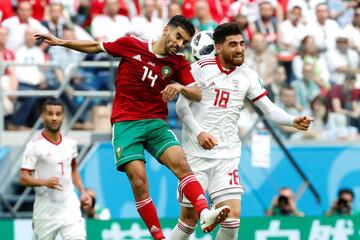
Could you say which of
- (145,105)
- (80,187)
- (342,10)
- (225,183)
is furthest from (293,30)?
(145,105)

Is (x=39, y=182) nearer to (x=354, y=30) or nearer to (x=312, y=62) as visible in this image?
(x=312, y=62)

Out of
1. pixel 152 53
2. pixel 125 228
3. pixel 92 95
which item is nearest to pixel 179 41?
pixel 152 53

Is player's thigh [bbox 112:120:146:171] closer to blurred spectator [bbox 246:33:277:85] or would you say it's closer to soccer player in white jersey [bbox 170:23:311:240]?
soccer player in white jersey [bbox 170:23:311:240]

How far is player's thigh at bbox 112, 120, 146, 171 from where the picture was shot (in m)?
15.5

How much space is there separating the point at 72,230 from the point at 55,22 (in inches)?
234

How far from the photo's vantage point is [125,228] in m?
19.6

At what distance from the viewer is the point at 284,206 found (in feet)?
71.2

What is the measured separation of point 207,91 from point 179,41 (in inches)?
39.7

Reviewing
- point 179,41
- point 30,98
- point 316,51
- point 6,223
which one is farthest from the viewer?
point 316,51

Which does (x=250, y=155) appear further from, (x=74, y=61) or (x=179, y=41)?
(x=179, y=41)

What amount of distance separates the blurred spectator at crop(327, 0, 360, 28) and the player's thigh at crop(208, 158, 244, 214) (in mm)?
9760

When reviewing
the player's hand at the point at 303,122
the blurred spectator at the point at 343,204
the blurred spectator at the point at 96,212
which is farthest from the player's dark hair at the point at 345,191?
the player's hand at the point at 303,122

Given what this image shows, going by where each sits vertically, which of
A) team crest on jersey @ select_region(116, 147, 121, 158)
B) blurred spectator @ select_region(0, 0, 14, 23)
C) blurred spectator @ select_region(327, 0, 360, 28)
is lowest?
team crest on jersey @ select_region(116, 147, 121, 158)

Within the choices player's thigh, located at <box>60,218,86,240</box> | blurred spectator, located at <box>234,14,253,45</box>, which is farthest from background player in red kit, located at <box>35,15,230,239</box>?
blurred spectator, located at <box>234,14,253,45</box>
